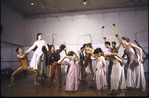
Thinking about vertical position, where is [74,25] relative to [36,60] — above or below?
above

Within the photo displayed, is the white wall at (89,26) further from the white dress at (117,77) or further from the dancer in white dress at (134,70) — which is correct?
the white dress at (117,77)

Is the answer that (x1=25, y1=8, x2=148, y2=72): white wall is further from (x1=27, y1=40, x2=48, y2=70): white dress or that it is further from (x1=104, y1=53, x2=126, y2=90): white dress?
(x1=104, y1=53, x2=126, y2=90): white dress

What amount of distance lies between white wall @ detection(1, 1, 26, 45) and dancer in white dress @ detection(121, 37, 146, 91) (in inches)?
176

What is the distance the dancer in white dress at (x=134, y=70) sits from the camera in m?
2.41

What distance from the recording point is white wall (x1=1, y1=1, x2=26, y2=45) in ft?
12.6

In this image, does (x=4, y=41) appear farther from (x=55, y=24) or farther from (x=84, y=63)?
(x=84, y=63)

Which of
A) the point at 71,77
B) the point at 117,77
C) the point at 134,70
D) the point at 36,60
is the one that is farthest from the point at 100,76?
the point at 36,60

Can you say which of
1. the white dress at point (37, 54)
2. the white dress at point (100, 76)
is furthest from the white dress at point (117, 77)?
the white dress at point (37, 54)

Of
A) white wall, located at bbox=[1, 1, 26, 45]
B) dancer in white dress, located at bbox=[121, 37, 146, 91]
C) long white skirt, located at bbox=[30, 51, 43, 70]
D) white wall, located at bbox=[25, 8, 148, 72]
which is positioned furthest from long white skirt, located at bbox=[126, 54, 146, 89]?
white wall, located at bbox=[1, 1, 26, 45]

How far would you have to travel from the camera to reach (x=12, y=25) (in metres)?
4.11

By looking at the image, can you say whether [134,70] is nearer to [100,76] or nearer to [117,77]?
[117,77]

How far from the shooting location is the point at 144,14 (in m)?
4.05

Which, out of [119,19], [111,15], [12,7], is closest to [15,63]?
[12,7]

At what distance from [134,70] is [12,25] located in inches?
212
